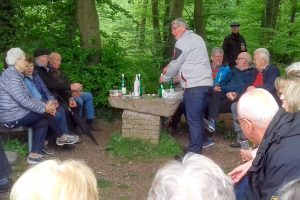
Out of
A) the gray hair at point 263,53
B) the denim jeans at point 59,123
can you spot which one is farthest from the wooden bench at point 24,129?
the gray hair at point 263,53

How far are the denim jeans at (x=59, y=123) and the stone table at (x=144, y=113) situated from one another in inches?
31.5

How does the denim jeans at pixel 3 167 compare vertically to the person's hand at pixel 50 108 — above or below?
below

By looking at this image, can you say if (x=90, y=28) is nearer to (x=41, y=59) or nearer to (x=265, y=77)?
(x=41, y=59)

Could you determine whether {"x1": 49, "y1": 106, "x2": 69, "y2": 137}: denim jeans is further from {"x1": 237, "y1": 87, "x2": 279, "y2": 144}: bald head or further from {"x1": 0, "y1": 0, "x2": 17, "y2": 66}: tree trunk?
{"x1": 237, "y1": 87, "x2": 279, "y2": 144}: bald head

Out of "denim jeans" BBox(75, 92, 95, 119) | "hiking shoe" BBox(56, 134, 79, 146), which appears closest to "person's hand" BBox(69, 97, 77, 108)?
"denim jeans" BBox(75, 92, 95, 119)

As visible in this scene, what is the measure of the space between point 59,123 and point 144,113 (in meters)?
1.23

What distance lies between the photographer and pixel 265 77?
24.1ft

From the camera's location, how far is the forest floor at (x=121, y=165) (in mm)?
5719

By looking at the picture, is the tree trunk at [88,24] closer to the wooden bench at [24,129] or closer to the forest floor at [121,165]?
the forest floor at [121,165]

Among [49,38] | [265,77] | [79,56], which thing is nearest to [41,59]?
[79,56]

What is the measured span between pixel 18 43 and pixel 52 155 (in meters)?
3.05

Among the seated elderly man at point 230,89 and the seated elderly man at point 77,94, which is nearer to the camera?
the seated elderly man at point 77,94

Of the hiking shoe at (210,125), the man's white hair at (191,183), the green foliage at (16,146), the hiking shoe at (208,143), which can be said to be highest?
the man's white hair at (191,183)

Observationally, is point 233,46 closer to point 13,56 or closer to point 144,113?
point 144,113
